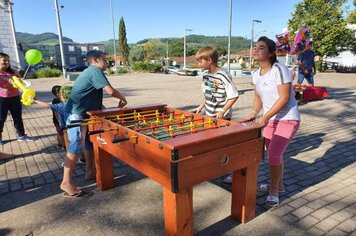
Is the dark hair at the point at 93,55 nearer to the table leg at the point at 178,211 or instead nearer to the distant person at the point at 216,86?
the distant person at the point at 216,86

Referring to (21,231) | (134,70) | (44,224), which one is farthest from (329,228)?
(134,70)

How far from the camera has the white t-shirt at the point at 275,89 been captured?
266 centimetres

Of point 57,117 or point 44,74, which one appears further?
point 44,74

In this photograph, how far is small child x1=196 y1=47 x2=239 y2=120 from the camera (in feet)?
10.7

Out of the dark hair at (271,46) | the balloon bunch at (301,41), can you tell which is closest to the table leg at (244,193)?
the dark hair at (271,46)

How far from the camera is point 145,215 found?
2.92 metres

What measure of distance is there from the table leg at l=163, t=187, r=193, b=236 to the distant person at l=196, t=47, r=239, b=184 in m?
1.28

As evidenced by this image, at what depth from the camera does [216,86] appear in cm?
338

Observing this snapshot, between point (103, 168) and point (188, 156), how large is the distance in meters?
1.72

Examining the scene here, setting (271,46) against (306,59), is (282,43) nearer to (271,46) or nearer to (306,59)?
(306,59)

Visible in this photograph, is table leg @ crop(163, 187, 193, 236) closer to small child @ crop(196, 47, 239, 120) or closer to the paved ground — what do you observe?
the paved ground

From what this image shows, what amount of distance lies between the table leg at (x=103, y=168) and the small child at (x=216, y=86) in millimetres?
1438

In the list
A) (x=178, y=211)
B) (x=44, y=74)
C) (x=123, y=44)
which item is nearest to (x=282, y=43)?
(x=178, y=211)

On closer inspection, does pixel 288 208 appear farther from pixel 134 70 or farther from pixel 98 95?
pixel 134 70
